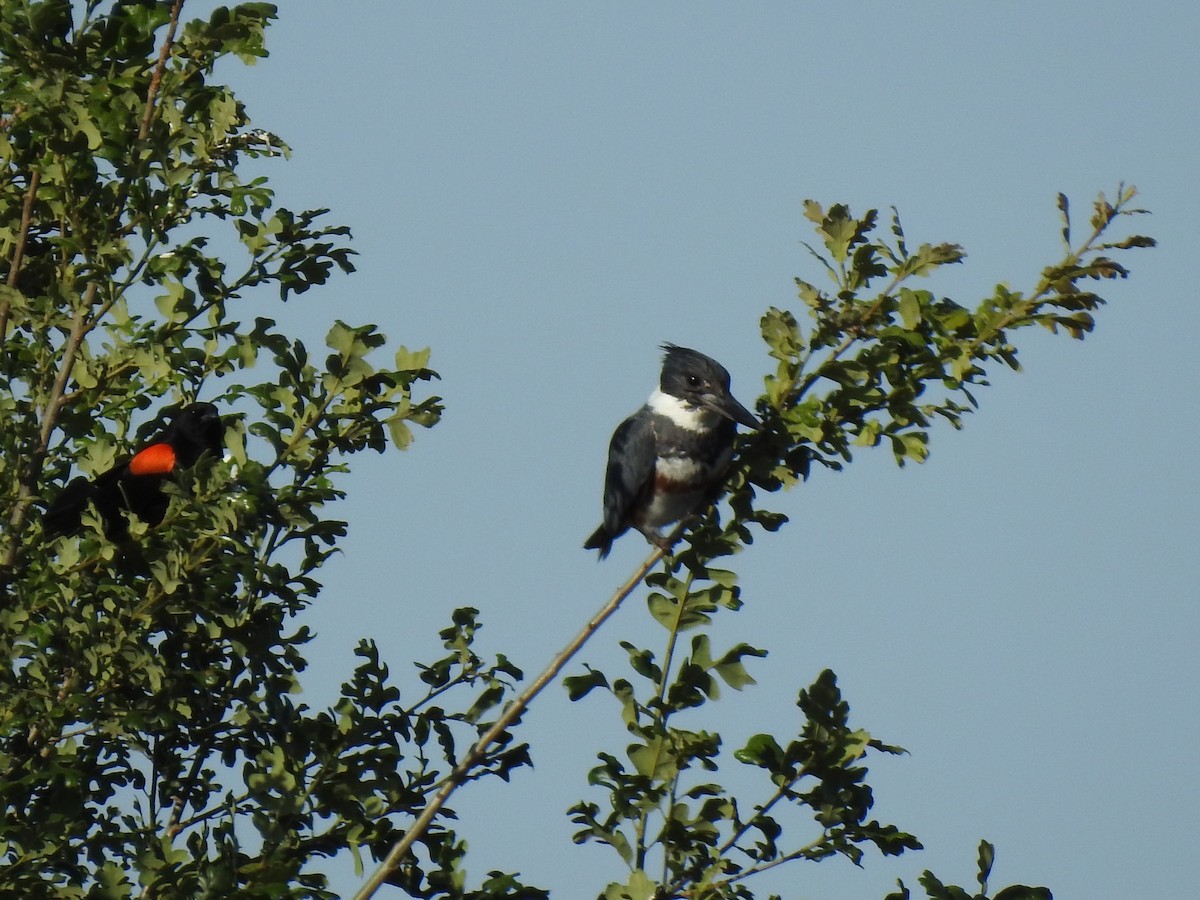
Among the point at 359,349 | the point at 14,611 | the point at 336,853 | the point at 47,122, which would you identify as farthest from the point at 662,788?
the point at 47,122

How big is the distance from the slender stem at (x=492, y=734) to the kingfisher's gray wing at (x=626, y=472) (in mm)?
2218

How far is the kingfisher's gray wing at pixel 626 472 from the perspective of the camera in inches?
248

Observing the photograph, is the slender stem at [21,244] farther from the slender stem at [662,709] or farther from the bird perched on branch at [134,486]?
the slender stem at [662,709]

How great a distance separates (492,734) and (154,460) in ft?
7.14

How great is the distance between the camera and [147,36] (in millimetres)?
4883

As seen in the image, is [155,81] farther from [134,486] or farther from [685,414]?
[685,414]

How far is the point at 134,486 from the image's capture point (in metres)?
5.44

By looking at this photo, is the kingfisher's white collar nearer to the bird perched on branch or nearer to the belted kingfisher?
the belted kingfisher

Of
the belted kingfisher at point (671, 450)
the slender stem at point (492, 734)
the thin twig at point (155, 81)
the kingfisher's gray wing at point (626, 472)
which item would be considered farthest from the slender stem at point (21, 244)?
the kingfisher's gray wing at point (626, 472)

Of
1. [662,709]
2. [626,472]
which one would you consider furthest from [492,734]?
[626,472]

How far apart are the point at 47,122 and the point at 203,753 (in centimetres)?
200

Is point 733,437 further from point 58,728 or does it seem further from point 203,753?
point 58,728

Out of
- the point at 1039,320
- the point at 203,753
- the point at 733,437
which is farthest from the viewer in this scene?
the point at 733,437

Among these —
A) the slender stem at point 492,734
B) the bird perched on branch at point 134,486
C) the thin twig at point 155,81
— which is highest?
the thin twig at point 155,81
